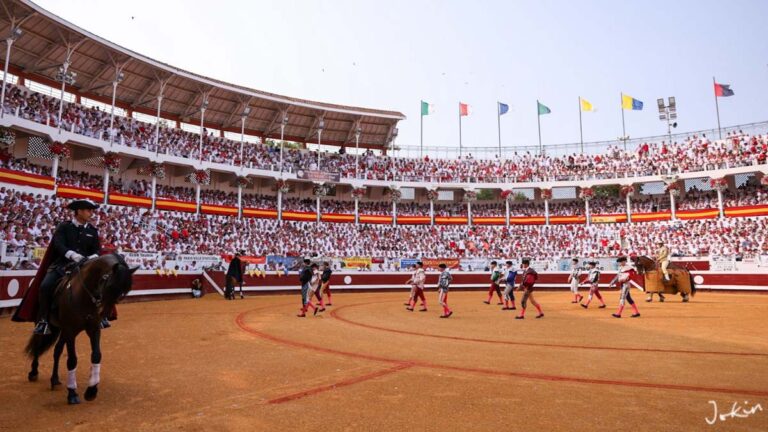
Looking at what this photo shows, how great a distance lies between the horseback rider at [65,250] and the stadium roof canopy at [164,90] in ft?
80.4

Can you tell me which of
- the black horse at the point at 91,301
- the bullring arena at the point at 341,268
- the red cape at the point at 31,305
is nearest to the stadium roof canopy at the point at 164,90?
the bullring arena at the point at 341,268

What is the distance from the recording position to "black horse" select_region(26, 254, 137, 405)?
4.92 metres

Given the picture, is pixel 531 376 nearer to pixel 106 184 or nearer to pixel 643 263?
pixel 643 263

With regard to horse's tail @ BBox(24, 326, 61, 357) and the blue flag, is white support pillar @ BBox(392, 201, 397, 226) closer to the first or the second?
the blue flag

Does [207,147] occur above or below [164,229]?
above

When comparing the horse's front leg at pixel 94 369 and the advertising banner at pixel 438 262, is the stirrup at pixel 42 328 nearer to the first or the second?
the horse's front leg at pixel 94 369

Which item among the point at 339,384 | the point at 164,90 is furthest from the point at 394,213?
the point at 339,384

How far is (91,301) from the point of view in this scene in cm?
→ 504

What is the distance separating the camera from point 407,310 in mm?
16391

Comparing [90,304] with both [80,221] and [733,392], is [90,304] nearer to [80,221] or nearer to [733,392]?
[80,221]

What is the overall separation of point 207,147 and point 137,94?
6104mm

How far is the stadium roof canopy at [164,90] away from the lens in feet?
84.3

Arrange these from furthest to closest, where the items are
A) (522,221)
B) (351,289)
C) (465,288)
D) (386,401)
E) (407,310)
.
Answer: (522,221), (465,288), (351,289), (407,310), (386,401)

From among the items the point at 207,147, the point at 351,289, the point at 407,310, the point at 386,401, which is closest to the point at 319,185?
the point at 207,147
